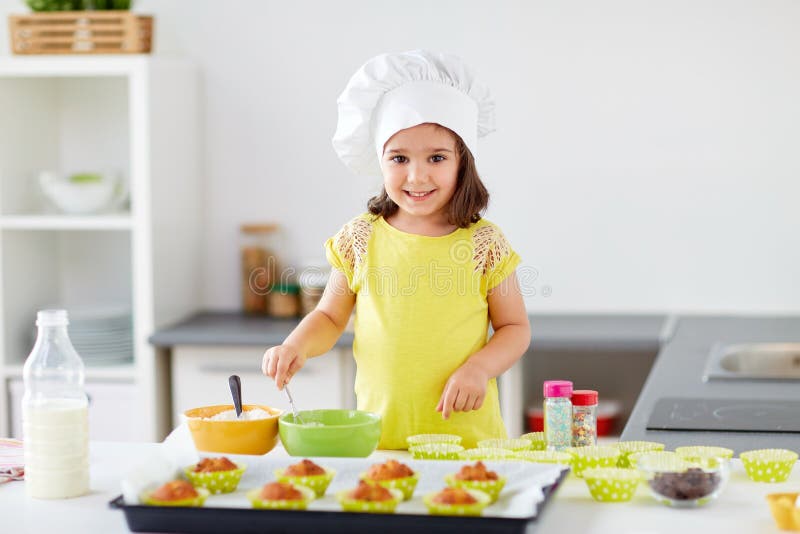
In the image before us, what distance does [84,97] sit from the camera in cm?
336

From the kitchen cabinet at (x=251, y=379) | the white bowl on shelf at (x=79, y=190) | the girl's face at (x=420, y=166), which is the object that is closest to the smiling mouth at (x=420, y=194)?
the girl's face at (x=420, y=166)

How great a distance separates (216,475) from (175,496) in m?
0.07

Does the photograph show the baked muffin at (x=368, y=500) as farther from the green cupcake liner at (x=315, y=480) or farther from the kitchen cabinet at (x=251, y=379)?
the kitchen cabinet at (x=251, y=379)

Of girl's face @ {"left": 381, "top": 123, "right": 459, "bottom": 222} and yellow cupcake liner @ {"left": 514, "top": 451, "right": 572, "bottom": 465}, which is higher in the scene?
girl's face @ {"left": 381, "top": 123, "right": 459, "bottom": 222}

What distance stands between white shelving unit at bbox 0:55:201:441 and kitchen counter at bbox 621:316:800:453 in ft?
4.47

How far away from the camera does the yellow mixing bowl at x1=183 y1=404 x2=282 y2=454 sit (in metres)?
1.43

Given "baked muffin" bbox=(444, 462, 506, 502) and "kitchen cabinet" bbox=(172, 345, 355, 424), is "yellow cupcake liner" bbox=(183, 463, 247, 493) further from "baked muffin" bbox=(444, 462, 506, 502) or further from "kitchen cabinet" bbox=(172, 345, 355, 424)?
"kitchen cabinet" bbox=(172, 345, 355, 424)

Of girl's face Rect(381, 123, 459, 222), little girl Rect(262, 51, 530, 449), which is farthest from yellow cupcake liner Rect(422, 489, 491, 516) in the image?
girl's face Rect(381, 123, 459, 222)

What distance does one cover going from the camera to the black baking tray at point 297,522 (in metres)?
1.09

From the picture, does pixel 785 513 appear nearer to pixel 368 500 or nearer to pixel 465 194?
pixel 368 500

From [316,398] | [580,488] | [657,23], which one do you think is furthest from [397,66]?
[657,23]

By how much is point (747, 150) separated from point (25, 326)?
2070 mm

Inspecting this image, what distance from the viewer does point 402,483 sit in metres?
1.20

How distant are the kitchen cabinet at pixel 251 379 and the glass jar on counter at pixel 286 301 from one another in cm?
29
